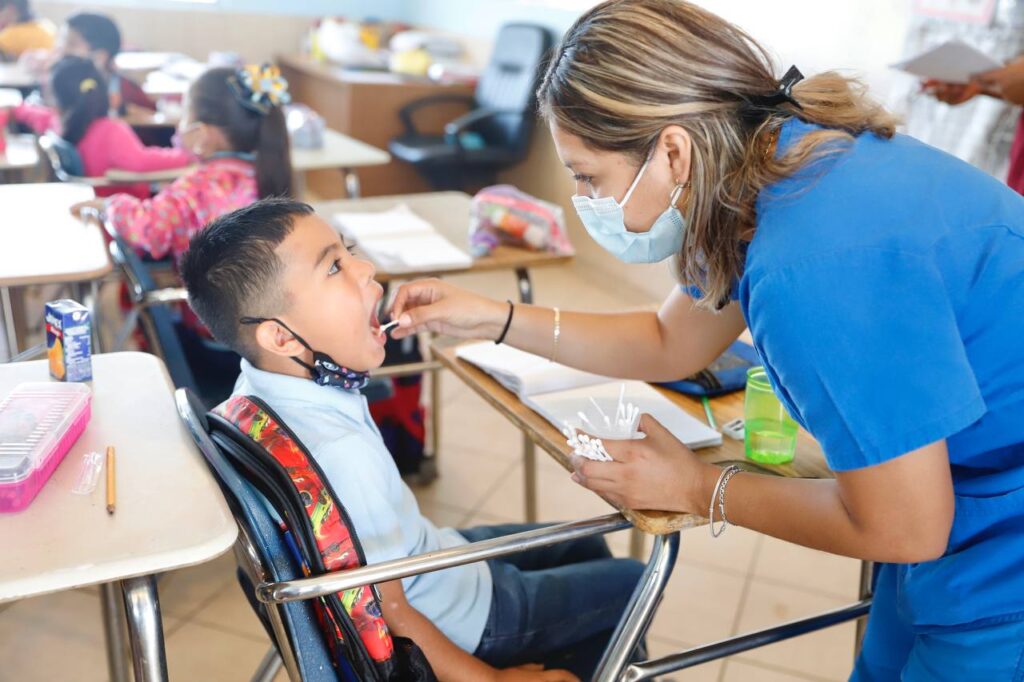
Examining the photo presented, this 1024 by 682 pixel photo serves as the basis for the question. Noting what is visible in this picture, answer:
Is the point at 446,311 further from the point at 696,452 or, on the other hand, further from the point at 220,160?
→ the point at 220,160

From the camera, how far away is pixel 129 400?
4.26 feet

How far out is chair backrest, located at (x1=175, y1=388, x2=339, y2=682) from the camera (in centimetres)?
106

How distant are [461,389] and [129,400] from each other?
7.22 feet

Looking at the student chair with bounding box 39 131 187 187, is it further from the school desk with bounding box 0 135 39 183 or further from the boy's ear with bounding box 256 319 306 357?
the boy's ear with bounding box 256 319 306 357

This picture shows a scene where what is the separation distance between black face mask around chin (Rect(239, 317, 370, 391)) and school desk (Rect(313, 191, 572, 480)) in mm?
843

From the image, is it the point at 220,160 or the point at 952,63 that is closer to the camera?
the point at 952,63

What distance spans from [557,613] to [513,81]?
161 inches

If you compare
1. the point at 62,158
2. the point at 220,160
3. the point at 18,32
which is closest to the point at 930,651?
the point at 220,160

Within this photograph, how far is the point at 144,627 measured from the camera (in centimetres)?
98

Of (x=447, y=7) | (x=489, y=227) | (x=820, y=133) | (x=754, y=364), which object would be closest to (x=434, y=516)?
(x=489, y=227)

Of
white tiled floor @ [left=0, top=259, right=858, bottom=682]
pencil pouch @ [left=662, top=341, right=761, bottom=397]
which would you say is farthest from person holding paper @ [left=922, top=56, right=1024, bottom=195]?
pencil pouch @ [left=662, top=341, right=761, bottom=397]

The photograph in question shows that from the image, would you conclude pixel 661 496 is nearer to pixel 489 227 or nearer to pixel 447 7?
pixel 489 227

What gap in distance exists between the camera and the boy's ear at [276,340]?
1278 mm

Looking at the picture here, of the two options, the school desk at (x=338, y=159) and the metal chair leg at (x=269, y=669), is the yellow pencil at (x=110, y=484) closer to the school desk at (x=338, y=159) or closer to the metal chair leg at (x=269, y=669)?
the metal chair leg at (x=269, y=669)
